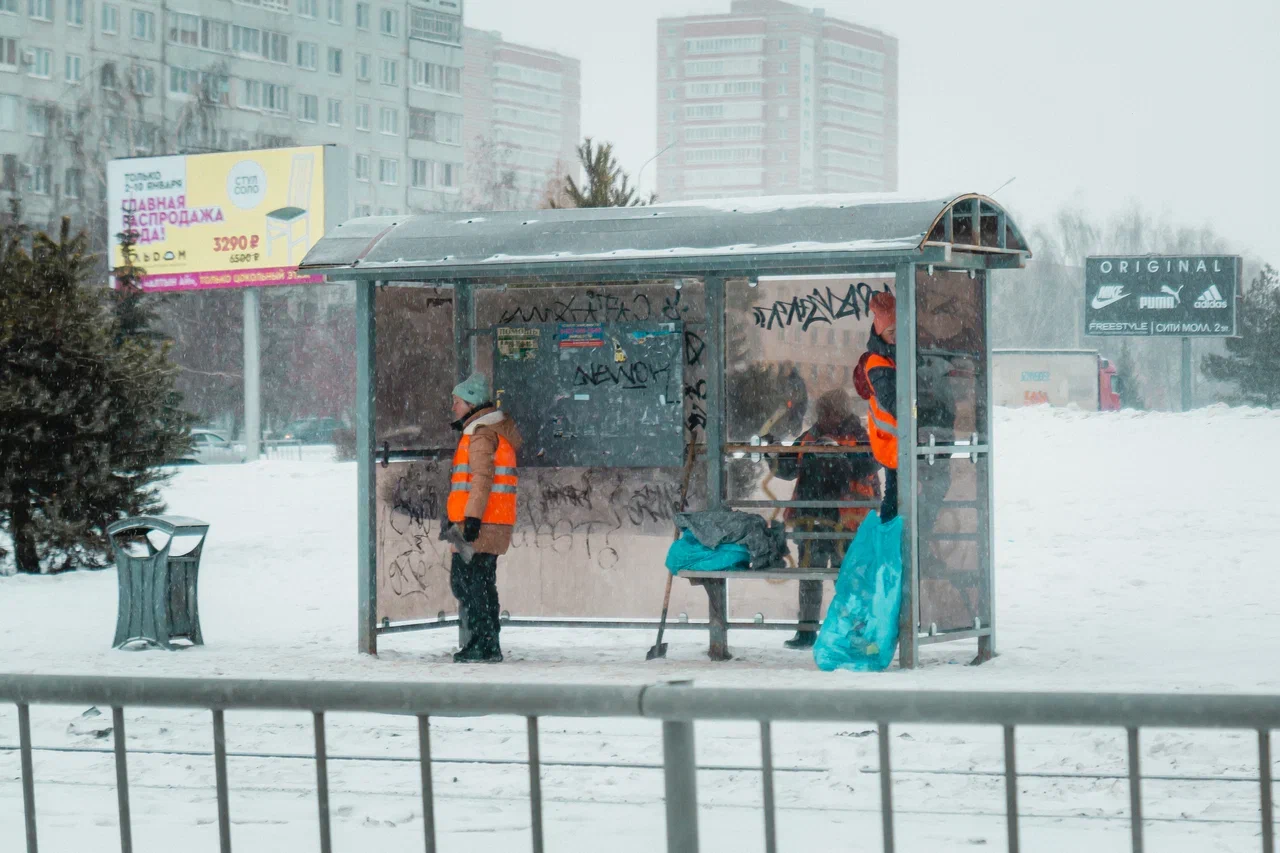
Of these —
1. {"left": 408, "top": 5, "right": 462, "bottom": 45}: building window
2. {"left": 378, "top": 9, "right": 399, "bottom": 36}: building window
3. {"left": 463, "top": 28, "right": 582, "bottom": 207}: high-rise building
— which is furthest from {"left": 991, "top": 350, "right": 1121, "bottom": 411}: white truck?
{"left": 463, "top": 28, "right": 582, "bottom": 207}: high-rise building

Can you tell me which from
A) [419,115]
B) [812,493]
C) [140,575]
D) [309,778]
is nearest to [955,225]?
[812,493]

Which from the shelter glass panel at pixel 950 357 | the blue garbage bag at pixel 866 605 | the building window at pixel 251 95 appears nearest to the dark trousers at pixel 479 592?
the blue garbage bag at pixel 866 605

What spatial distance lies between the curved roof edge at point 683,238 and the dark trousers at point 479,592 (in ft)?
5.53

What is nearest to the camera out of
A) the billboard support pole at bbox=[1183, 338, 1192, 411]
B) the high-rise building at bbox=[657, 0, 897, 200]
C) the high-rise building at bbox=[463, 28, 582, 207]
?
the billboard support pole at bbox=[1183, 338, 1192, 411]

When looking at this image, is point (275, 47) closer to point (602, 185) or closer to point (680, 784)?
point (602, 185)

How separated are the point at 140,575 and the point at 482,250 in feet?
10.9

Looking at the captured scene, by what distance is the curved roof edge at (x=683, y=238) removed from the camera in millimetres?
8797

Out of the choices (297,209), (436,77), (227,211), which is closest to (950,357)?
(297,209)

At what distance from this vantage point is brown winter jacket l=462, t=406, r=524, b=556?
379 inches

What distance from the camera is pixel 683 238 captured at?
920 cm

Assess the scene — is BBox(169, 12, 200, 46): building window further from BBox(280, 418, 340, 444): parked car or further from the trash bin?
the trash bin

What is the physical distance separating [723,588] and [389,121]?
71693 millimetres

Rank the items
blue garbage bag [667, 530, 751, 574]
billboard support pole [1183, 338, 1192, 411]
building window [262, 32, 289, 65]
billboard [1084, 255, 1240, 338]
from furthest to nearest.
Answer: building window [262, 32, 289, 65] → billboard support pole [1183, 338, 1192, 411] → billboard [1084, 255, 1240, 338] → blue garbage bag [667, 530, 751, 574]

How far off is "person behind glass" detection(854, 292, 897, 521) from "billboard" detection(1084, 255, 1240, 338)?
2824 centimetres
